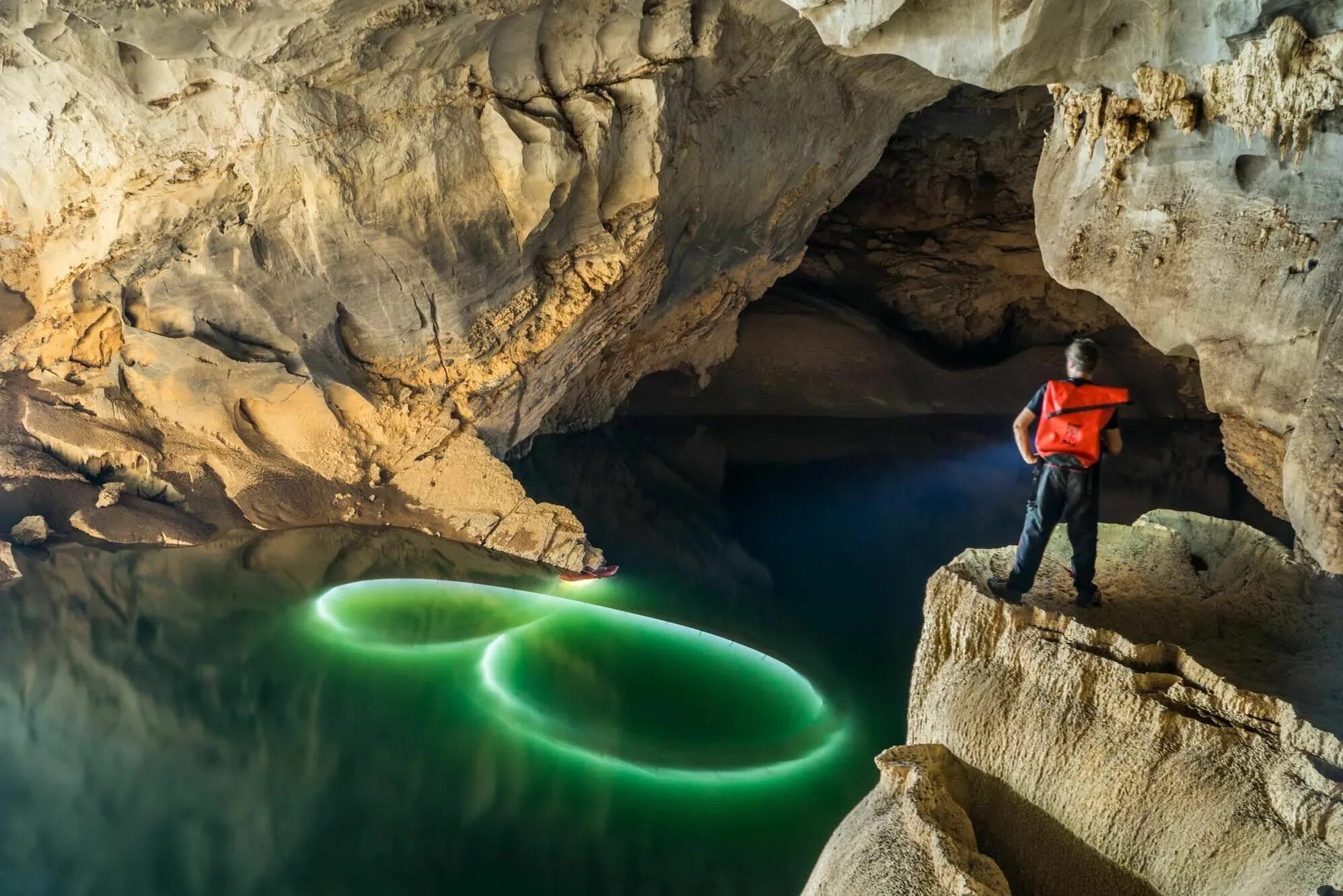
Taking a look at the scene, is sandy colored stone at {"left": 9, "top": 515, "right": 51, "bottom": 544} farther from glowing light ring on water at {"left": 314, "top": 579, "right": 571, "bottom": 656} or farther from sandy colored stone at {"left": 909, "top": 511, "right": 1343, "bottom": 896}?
sandy colored stone at {"left": 909, "top": 511, "right": 1343, "bottom": 896}

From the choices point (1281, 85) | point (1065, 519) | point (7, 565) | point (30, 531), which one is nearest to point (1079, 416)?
point (1065, 519)

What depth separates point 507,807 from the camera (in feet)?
12.7

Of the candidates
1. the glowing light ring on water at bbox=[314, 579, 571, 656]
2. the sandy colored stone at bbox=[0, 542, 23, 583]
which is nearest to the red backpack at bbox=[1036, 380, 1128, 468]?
the glowing light ring on water at bbox=[314, 579, 571, 656]

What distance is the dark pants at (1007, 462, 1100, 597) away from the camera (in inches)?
120

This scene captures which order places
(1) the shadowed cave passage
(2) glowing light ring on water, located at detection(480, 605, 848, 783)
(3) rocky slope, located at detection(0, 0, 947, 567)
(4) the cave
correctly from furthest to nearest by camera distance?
(1) the shadowed cave passage
(3) rocky slope, located at detection(0, 0, 947, 567)
(2) glowing light ring on water, located at detection(480, 605, 848, 783)
(4) the cave

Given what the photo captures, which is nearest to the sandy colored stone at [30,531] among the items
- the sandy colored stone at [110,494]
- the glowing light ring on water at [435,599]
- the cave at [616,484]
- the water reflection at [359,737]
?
the cave at [616,484]

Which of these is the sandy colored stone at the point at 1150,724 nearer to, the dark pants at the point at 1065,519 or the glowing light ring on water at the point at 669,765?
the dark pants at the point at 1065,519

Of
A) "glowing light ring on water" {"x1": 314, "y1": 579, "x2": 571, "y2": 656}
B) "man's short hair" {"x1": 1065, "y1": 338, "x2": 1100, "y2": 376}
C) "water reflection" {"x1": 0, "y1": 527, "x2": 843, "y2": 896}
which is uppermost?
"man's short hair" {"x1": 1065, "y1": 338, "x2": 1100, "y2": 376}

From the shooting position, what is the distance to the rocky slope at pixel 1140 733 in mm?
2096

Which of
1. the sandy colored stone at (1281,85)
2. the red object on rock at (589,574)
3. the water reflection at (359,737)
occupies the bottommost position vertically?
the water reflection at (359,737)

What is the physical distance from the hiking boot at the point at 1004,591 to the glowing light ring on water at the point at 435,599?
9.78 feet

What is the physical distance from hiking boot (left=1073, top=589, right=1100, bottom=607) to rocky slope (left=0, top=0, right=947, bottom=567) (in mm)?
3961

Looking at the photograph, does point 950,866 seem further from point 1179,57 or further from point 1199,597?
point 1179,57

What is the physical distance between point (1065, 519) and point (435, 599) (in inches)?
151
